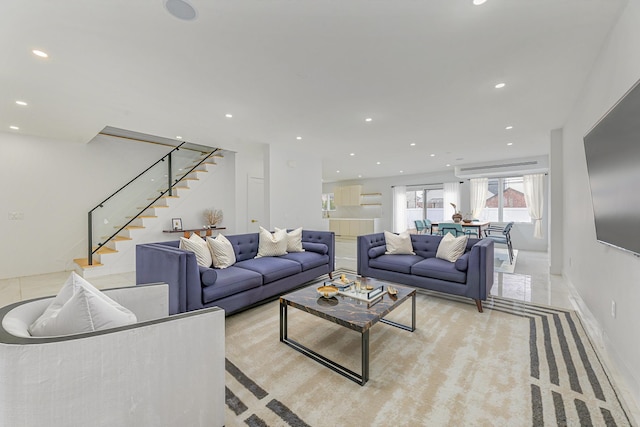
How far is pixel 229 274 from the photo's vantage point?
2943 millimetres

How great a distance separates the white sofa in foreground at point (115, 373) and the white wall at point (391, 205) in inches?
351

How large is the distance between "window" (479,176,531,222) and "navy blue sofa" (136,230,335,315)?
6677mm

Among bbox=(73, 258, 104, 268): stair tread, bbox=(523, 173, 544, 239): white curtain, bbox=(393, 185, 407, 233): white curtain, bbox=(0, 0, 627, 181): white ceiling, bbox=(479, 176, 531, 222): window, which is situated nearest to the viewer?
bbox=(0, 0, 627, 181): white ceiling

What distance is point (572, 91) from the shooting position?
3.16 metres

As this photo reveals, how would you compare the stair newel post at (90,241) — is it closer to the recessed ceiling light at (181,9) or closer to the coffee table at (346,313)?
the coffee table at (346,313)

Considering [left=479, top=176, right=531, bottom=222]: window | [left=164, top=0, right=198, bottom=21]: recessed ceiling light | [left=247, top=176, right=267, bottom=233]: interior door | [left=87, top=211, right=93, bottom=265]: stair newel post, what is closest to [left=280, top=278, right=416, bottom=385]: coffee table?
[left=164, top=0, right=198, bottom=21]: recessed ceiling light

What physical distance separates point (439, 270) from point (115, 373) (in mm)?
3224

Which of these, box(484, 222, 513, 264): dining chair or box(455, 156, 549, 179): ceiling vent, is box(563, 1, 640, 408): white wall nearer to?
box(484, 222, 513, 264): dining chair

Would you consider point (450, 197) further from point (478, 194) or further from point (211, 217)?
point (211, 217)

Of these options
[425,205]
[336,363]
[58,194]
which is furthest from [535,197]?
[58,194]

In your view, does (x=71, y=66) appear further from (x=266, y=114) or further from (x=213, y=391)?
(x=213, y=391)

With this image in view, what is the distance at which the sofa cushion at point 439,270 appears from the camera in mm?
3137

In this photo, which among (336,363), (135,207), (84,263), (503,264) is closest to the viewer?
(336,363)

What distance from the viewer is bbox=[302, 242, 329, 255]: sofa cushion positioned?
4211 millimetres
